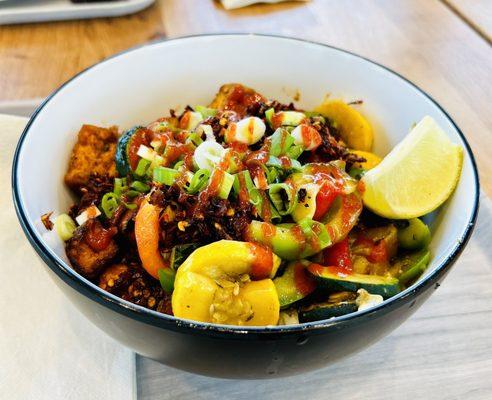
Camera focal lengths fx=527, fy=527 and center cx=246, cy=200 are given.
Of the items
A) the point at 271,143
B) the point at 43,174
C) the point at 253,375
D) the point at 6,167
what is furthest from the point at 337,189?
the point at 6,167

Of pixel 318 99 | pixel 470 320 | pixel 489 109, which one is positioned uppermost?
pixel 318 99

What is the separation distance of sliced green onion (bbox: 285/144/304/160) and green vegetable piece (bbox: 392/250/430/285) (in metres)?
0.36

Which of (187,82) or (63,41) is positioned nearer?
(187,82)

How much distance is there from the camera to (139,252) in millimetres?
1166

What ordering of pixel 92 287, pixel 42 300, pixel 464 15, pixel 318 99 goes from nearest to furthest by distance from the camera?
pixel 92 287 → pixel 42 300 → pixel 318 99 → pixel 464 15

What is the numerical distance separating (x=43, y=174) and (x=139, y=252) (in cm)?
36

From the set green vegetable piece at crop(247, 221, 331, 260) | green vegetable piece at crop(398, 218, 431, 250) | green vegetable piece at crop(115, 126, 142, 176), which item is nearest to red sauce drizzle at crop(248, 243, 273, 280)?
green vegetable piece at crop(247, 221, 331, 260)

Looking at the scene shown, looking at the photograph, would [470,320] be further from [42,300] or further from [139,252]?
[42,300]

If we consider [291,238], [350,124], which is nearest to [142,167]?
[291,238]

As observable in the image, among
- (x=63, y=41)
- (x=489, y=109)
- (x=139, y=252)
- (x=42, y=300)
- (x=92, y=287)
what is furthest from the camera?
(x=63, y=41)

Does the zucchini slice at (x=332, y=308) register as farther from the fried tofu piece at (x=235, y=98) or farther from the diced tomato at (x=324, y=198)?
the fried tofu piece at (x=235, y=98)

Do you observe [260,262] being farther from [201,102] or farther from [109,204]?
[201,102]

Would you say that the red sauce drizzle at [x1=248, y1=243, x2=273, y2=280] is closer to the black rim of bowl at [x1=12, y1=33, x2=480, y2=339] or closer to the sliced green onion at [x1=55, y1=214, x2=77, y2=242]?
the black rim of bowl at [x1=12, y1=33, x2=480, y2=339]

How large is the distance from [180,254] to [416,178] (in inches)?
23.5
